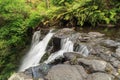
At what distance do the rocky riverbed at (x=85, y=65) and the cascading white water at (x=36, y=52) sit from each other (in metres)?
2.18

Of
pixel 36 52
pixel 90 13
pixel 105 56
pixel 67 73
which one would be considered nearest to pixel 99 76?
pixel 67 73

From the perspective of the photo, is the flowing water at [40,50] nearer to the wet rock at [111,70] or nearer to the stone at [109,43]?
the stone at [109,43]

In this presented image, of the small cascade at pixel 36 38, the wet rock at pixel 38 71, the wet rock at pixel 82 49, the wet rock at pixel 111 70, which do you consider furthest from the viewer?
the small cascade at pixel 36 38

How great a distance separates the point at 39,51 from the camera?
415 inches

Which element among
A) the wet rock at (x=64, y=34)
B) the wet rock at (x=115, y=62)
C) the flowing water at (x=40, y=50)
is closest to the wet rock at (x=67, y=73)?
the wet rock at (x=115, y=62)

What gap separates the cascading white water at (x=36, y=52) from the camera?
10.1 m

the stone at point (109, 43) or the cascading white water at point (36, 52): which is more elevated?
the stone at point (109, 43)

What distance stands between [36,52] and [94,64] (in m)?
4.86

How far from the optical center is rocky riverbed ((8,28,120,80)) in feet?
19.3

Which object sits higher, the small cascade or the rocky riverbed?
the rocky riverbed

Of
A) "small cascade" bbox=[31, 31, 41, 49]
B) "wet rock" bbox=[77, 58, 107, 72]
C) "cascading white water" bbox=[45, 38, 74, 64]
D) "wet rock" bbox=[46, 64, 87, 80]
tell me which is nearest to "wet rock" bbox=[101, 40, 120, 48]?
"cascading white water" bbox=[45, 38, 74, 64]

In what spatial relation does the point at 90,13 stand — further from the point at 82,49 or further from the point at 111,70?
the point at 111,70

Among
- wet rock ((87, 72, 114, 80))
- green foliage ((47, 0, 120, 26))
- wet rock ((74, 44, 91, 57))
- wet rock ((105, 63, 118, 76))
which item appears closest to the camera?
wet rock ((87, 72, 114, 80))

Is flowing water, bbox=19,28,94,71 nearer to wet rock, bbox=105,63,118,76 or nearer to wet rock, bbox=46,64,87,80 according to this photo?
wet rock, bbox=105,63,118,76
